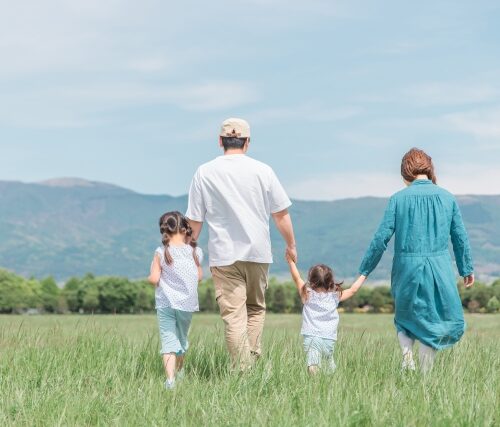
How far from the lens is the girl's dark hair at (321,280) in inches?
328

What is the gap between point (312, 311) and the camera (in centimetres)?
841

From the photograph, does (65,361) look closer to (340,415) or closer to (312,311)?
(312,311)

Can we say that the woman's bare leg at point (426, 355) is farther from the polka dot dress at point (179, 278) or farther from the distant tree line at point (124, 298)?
the distant tree line at point (124, 298)

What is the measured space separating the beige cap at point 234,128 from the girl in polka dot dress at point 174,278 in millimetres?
867

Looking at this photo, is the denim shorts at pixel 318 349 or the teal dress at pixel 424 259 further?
the denim shorts at pixel 318 349

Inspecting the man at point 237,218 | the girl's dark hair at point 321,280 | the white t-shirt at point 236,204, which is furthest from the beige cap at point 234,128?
the girl's dark hair at point 321,280

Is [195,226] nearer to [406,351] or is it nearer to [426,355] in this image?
[406,351]

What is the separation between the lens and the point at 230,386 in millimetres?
6922

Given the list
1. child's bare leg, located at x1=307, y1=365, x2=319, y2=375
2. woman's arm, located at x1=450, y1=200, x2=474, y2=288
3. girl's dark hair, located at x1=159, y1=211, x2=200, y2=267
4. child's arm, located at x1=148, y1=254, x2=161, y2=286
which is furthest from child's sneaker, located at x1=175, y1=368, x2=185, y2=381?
woman's arm, located at x1=450, y1=200, x2=474, y2=288

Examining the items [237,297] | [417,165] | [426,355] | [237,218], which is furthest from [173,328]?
[417,165]

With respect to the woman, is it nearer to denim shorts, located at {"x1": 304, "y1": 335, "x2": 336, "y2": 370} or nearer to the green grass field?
the green grass field

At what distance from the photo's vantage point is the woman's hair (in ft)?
26.2

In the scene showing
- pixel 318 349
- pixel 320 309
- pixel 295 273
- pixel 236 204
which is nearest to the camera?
pixel 236 204

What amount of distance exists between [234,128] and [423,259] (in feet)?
6.79
